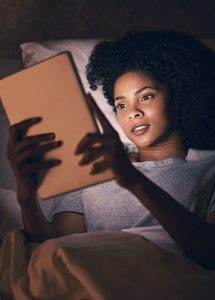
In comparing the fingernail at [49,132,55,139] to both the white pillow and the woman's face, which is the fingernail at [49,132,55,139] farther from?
the white pillow

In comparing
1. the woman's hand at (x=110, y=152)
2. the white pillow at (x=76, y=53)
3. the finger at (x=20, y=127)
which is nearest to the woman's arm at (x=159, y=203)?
the woman's hand at (x=110, y=152)

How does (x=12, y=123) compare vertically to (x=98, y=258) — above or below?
above

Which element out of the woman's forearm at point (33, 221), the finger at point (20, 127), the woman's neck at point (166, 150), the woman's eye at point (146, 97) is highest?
the finger at point (20, 127)

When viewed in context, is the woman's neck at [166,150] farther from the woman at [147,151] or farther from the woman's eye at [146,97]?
the woman's eye at [146,97]

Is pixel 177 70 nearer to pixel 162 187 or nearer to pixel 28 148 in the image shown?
pixel 162 187

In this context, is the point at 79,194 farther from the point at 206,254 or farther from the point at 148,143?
the point at 206,254

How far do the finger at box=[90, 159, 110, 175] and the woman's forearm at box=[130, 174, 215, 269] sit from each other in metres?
0.07

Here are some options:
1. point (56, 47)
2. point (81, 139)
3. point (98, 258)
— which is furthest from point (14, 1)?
point (98, 258)

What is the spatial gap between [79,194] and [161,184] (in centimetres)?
23

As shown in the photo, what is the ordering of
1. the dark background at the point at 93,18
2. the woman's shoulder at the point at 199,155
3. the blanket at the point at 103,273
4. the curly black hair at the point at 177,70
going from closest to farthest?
the blanket at the point at 103,273 < the woman's shoulder at the point at 199,155 < the curly black hair at the point at 177,70 < the dark background at the point at 93,18

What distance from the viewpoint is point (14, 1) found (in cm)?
152

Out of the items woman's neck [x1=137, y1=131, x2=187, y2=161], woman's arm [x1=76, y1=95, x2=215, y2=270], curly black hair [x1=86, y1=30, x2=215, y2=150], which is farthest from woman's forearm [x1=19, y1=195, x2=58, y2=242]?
curly black hair [x1=86, y1=30, x2=215, y2=150]

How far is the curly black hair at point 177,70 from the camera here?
133cm

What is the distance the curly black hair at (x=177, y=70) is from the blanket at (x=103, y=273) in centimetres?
51
